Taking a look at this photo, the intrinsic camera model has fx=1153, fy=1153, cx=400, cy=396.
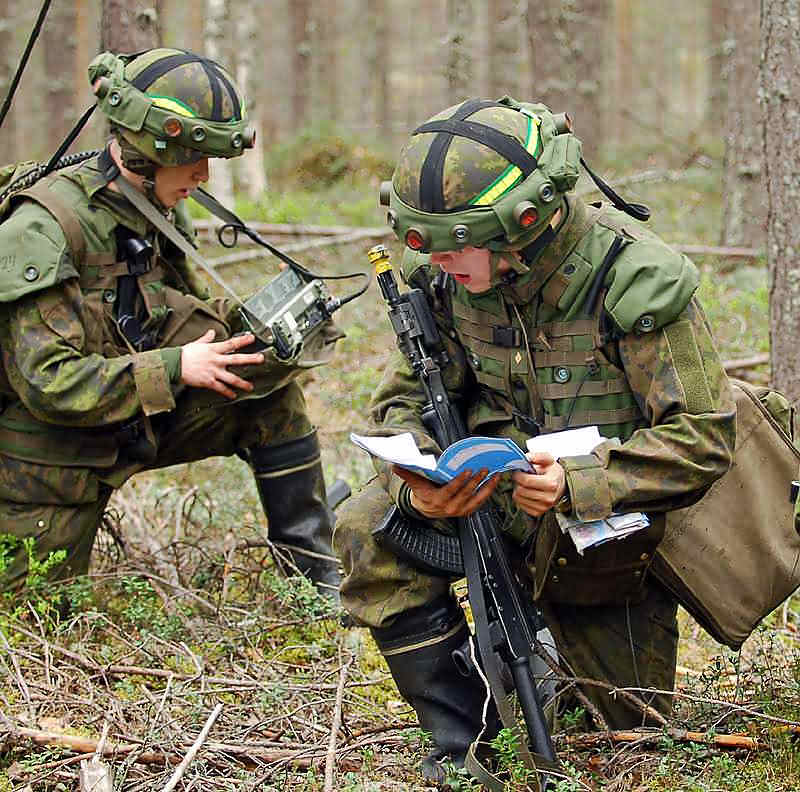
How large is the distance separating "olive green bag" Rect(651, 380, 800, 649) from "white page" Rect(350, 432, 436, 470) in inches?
34.3

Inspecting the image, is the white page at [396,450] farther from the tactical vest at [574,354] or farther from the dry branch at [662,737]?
the dry branch at [662,737]

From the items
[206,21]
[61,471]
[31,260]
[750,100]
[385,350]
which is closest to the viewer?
[31,260]

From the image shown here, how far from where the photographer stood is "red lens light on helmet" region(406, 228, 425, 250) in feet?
10.5

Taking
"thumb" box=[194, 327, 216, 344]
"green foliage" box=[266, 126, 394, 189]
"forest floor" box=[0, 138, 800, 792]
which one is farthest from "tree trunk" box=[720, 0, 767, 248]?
"thumb" box=[194, 327, 216, 344]

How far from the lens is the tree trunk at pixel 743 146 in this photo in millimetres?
10250

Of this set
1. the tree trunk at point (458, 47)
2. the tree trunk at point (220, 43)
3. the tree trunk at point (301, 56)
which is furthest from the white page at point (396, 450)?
the tree trunk at point (301, 56)

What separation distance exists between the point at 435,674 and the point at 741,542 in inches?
39.7

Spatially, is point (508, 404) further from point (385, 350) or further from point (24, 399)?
point (385, 350)

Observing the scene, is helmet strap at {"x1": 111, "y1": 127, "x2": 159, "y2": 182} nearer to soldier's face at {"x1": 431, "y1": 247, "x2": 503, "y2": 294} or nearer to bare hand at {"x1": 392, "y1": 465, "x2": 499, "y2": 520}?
soldier's face at {"x1": 431, "y1": 247, "x2": 503, "y2": 294}

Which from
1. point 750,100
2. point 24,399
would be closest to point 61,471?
point 24,399

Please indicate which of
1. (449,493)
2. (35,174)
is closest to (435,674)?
(449,493)

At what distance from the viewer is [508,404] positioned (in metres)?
3.64

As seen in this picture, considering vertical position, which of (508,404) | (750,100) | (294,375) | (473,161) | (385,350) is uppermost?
(473,161)

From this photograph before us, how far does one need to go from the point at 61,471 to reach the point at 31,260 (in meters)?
0.92
